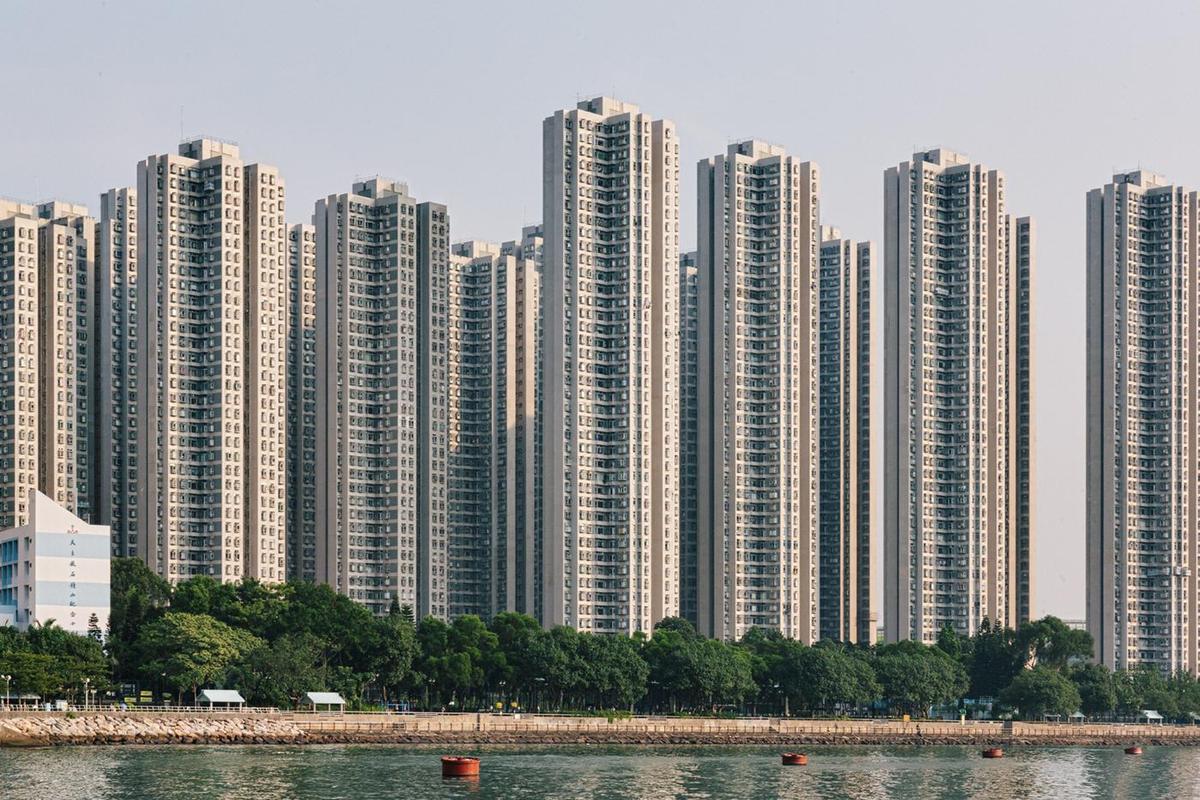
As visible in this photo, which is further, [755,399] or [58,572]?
[755,399]

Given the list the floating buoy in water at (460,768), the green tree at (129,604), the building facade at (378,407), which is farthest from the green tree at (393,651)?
the floating buoy in water at (460,768)

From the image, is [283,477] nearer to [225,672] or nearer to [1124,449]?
[225,672]

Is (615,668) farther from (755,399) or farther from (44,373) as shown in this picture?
(44,373)

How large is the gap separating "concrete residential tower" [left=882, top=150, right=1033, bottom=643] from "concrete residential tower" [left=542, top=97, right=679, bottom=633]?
25.1m

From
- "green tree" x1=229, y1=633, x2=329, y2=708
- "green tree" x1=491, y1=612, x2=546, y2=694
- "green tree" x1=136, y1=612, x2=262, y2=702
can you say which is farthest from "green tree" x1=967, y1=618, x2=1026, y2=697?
"green tree" x1=136, y1=612, x2=262, y2=702

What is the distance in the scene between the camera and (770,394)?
6693 inches

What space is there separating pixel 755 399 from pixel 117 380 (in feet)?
171

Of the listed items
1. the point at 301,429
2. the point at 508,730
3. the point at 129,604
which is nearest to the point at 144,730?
the point at 129,604

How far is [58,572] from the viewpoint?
443ft

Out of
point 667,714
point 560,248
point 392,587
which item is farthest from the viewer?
point 392,587

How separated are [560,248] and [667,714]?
36.8 meters

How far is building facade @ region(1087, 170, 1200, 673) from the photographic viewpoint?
181 metres

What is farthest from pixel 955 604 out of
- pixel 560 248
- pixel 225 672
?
pixel 225 672

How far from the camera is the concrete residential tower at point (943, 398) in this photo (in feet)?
576
